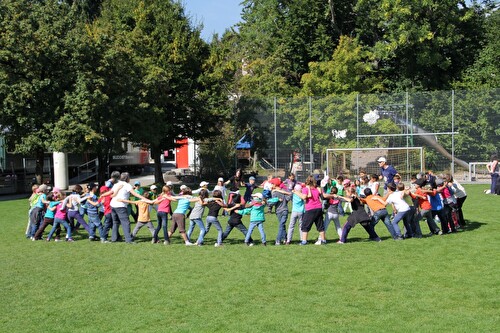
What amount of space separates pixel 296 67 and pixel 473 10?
13.2 meters

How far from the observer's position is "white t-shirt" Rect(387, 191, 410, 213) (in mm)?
15594

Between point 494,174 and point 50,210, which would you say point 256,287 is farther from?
point 494,174

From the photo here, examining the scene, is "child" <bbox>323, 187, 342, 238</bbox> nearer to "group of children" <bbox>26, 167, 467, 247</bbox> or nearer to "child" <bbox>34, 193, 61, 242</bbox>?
"group of children" <bbox>26, 167, 467, 247</bbox>

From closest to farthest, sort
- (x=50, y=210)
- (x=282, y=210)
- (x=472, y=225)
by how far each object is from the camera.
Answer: (x=282, y=210)
(x=50, y=210)
(x=472, y=225)

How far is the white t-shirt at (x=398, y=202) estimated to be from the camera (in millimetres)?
15594

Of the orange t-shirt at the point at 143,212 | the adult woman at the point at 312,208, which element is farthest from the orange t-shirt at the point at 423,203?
the orange t-shirt at the point at 143,212

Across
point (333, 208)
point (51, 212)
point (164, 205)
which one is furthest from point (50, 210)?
point (333, 208)

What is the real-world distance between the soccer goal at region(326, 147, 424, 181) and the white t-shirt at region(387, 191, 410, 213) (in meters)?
19.5

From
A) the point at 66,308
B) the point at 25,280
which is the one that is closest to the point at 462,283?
the point at 66,308

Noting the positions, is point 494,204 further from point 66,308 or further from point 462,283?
point 66,308

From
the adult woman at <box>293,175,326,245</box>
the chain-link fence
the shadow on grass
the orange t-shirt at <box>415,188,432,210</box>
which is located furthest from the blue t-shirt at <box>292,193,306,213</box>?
the chain-link fence

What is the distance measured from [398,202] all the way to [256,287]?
6.02 m

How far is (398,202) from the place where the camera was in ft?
51.3

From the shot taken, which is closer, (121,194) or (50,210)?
(121,194)
